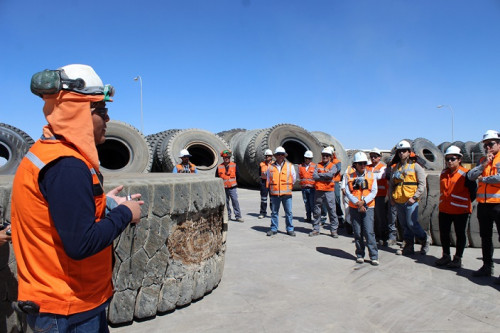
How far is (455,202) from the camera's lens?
14.9ft

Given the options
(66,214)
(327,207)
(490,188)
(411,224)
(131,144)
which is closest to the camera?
(66,214)

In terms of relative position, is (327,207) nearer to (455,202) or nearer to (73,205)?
(455,202)

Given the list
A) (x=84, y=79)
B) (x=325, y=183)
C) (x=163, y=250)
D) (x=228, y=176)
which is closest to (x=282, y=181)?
(x=325, y=183)

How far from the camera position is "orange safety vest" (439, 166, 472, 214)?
177 inches

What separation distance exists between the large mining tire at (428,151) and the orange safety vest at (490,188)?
49.3ft

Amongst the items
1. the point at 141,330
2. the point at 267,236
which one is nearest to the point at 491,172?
the point at 267,236

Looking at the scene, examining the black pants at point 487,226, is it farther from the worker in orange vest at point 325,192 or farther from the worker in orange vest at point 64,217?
the worker in orange vest at point 64,217

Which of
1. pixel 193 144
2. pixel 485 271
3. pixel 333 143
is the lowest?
pixel 485 271

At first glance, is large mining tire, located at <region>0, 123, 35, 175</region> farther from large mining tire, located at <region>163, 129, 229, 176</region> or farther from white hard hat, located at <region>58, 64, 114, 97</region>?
white hard hat, located at <region>58, 64, 114, 97</region>

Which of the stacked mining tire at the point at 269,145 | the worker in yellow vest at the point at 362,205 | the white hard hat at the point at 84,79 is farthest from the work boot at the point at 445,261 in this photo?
the stacked mining tire at the point at 269,145

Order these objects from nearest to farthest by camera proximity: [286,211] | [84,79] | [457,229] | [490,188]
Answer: [84,79] < [490,188] < [457,229] < [286,211]

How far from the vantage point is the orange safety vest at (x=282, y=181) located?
6.58 meters

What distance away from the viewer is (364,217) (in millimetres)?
4891

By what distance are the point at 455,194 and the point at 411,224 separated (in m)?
0.87
